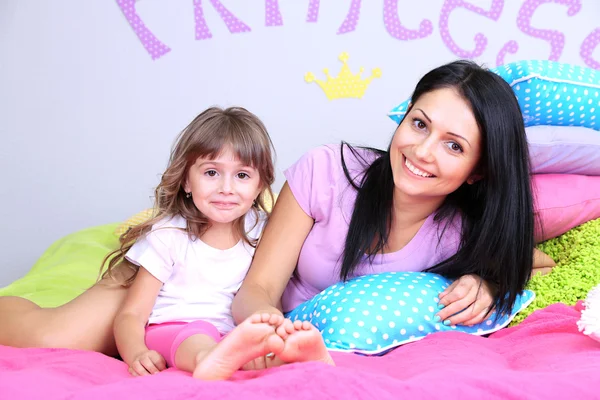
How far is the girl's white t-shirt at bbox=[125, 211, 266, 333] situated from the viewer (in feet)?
5.11

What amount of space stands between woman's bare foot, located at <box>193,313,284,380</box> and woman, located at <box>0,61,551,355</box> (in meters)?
0.32

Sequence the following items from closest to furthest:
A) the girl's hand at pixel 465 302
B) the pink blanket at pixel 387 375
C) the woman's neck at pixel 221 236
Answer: the pink blanket at pixel 387 375 → the girl's hand at pixel 465 302 → the woman's neck at pixel 221 236

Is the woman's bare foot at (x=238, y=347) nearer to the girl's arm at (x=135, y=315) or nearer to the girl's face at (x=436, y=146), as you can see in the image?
the girl's arm at (x=135, y=315)

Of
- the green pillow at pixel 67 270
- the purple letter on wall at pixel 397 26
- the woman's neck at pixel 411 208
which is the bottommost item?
the green pillow at pixel 67 270

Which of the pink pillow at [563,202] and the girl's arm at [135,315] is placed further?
the pink pillow at [563,202]

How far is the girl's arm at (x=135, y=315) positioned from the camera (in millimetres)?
1399

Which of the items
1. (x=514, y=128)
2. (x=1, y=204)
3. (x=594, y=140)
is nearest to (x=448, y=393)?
(x=514, y=128)

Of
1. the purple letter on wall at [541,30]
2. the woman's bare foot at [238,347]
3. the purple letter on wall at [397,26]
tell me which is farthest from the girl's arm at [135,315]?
the purple letter on wall at [541,30]

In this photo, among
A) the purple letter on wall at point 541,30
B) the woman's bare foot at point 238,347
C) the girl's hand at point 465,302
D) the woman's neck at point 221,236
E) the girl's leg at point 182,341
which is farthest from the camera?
the purple letter on wall at point 541,30

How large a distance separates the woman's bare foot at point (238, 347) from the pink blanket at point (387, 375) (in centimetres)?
3

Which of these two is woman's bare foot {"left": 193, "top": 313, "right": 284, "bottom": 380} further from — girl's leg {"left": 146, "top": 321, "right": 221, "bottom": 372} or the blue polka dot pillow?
the blue polka dot pillow

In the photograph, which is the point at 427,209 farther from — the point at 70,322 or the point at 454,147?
the point at 70,322

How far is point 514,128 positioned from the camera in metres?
1.55

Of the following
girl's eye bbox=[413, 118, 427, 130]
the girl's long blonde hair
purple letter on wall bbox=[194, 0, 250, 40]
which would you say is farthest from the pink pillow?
purple letter on wall bbox=[194, 0, 250, 40]
